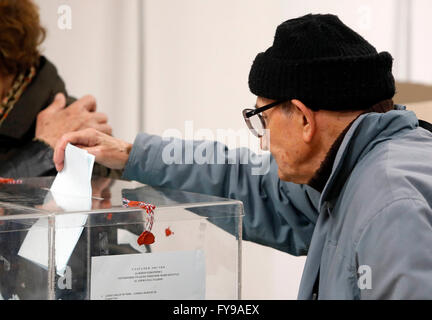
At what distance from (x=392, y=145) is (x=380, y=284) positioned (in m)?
0.27

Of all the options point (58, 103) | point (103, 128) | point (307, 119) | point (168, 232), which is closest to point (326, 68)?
point (307, 119)

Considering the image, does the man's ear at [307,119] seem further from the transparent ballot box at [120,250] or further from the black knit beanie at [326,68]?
the transparent ballot box at [120,250]

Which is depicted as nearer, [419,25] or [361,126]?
[361,126]

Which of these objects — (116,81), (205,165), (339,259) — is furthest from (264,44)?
(339,259)

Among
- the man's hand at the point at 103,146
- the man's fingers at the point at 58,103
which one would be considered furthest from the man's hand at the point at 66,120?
the man's hand at the point at 103,146

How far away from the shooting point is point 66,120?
1.67 m

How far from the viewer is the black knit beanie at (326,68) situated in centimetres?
108

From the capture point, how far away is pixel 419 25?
2.65 m

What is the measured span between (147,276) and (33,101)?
970 millimetres

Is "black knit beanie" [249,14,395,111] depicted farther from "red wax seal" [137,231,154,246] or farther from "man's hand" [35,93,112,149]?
"man's hand" [35,93,112,149]

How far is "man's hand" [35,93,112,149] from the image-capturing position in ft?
5.41

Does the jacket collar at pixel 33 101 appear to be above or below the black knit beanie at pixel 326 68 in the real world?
below

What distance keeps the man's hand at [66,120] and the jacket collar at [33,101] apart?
0.09 ft

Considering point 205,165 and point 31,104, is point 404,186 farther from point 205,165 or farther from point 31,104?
point 31,104
